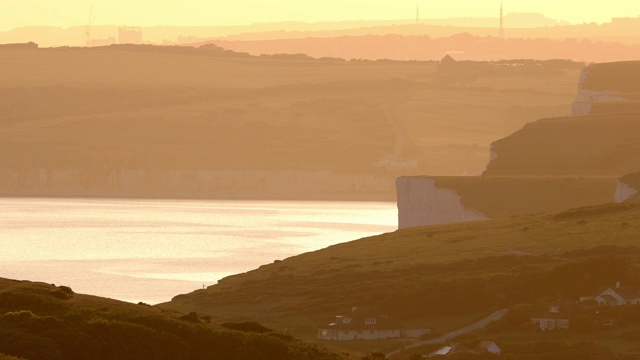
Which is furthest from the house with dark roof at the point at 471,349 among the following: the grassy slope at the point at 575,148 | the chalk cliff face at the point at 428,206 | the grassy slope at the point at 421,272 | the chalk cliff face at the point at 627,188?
the grassy slope at the point at 575,148

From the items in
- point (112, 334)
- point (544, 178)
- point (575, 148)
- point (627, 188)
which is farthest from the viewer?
point (575, 148)

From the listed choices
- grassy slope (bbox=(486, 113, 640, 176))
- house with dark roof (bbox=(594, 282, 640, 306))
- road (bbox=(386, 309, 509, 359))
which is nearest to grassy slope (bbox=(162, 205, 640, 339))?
road (bbox=(386, 309, 509, 359))

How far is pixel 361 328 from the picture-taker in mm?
90312

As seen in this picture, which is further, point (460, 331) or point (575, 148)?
point (575, 148)

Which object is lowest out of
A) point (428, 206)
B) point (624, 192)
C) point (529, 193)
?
point (624, 192)

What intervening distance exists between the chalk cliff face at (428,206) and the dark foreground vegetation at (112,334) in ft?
307

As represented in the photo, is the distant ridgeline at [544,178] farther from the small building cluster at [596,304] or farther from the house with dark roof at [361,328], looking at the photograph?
the house with dark roof at [361,328]

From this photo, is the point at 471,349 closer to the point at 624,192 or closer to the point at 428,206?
the point at 624,192

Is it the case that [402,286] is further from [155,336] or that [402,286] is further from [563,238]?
[155,336]

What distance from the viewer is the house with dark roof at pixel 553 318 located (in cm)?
8812

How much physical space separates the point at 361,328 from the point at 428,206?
63.5 m

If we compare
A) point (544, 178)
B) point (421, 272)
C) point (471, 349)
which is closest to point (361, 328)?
point (471, 349)

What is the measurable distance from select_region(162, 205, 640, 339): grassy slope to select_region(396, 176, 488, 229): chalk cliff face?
19.4m

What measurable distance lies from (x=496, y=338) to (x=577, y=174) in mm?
79770
